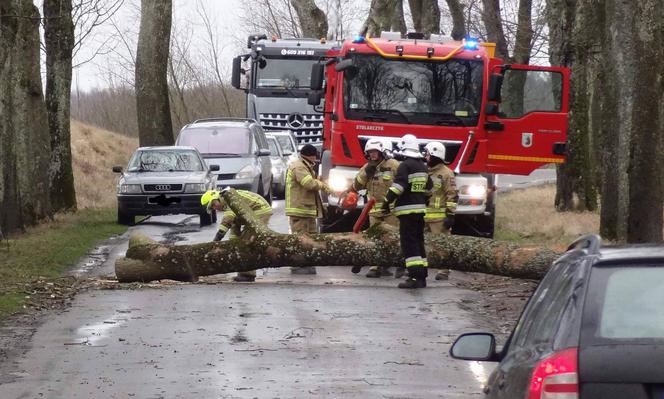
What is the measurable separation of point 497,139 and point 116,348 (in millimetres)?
8885

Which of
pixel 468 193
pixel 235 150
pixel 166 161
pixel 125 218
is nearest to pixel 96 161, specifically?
pixel 235 150

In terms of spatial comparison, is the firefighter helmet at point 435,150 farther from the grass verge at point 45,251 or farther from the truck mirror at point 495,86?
the grass verge at point 45,251

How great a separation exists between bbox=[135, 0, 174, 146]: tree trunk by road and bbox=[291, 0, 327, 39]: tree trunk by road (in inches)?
477

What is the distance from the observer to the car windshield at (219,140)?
27641 millimetres

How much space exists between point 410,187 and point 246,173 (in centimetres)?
1212

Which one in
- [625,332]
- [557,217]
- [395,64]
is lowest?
[557,217]

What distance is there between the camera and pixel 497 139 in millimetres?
18578

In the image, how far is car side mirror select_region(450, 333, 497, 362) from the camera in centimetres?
531

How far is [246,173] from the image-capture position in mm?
26500

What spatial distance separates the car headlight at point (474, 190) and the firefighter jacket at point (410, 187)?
3.62m

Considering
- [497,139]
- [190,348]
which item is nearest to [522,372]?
[190,348]

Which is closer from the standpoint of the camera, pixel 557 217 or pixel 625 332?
pixel 625 332

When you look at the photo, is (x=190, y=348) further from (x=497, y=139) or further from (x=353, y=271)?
(x=497, y=139)

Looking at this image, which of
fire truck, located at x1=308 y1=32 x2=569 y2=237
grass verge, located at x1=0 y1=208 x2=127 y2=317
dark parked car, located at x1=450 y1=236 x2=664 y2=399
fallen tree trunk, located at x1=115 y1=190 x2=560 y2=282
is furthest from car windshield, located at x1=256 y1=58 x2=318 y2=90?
dark parked car, located at x1=450 y1=236 x2=664 y2=399
